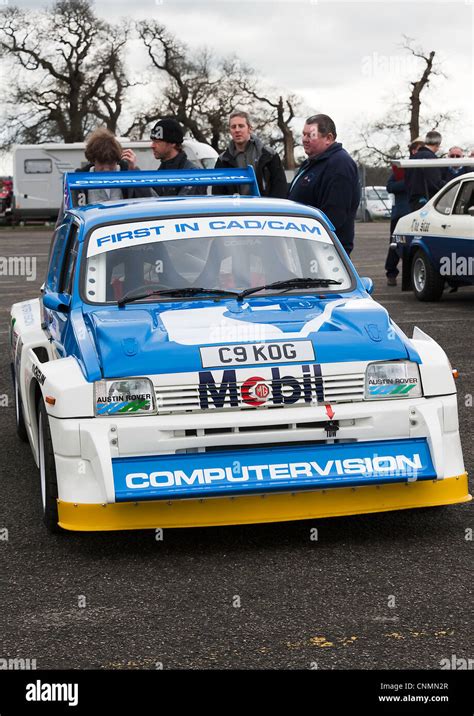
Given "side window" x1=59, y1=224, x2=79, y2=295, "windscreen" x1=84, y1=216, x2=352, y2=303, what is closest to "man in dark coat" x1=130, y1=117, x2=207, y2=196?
"side window" x1=59, y1=224, x2=79, y2=295

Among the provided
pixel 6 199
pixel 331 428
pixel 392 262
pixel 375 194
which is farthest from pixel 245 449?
pixel 375 194

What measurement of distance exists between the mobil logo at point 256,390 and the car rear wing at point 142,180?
2522 millimetres

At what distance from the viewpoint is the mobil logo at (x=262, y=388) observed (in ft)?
16.9

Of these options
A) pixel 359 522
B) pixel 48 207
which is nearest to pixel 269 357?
pixel 359 522

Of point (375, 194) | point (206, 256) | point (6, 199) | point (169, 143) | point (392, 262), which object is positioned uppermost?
point (169, 143)

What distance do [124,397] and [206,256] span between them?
136cm

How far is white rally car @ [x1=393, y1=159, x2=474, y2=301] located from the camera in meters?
13.8

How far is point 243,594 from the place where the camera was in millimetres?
4602

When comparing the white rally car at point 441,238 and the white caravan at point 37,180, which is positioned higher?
the white rally car at point 441,238

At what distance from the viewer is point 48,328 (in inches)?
258

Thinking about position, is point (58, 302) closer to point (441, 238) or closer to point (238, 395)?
point (238, 395)

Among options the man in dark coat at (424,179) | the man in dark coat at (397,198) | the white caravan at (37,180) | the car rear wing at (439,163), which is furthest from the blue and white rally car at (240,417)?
the white caravan at (37,180)

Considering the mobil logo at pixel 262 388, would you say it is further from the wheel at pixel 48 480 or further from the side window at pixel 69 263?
the side window at pixel 69 263
